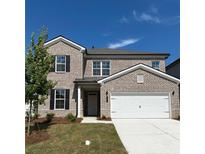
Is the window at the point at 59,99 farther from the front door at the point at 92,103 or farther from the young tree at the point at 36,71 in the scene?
the young tree at the point at 36,71

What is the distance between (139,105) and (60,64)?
766cm

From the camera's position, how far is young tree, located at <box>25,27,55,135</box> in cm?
991

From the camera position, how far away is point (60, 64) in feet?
59.6

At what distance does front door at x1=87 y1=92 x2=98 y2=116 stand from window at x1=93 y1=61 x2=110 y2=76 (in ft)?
6.84

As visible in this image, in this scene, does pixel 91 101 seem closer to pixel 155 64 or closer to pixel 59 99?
pixel 59 99

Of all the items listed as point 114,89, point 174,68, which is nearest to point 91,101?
point 114,89

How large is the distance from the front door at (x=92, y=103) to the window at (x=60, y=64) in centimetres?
383

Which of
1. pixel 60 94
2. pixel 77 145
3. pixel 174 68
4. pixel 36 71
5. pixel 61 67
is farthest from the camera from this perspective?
pixel 174 68

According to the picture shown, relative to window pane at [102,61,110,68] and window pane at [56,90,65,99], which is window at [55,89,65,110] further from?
window pane at [102,61,110,68]

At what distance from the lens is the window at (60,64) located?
18078mm

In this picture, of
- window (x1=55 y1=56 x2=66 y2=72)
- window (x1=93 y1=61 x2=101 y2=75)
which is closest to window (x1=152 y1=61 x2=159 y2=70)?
window (x1=93 y1=61 x2=101 y2=75)
